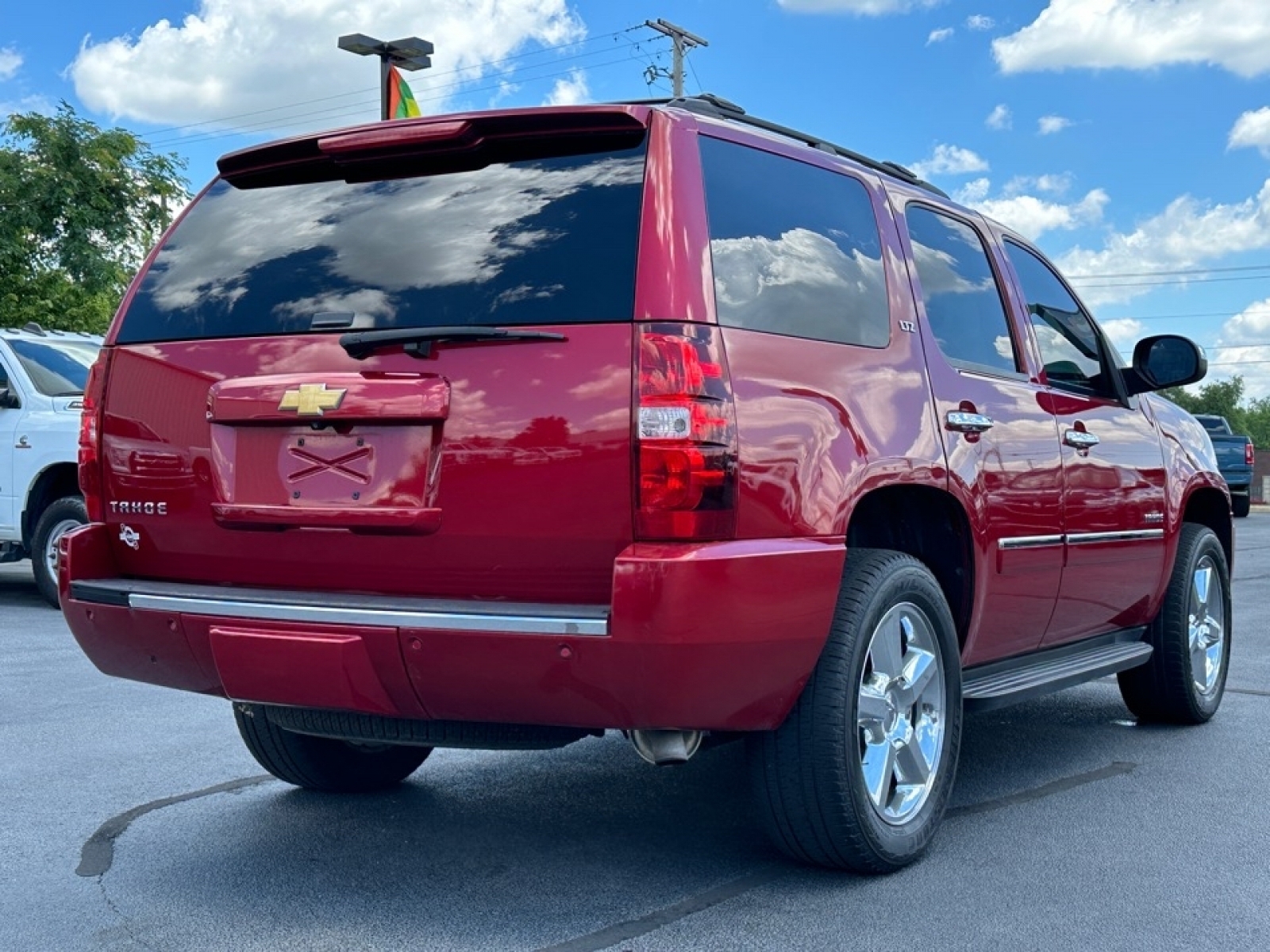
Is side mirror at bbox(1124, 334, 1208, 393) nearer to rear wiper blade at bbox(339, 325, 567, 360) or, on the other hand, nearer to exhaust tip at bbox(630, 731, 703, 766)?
exhaust tip at bbox(630, 731, 703, 766)

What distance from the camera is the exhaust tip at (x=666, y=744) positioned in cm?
354

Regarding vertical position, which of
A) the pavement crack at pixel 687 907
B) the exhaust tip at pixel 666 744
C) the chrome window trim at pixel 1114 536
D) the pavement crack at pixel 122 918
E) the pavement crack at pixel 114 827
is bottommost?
the pavement crack at pixel 687 907

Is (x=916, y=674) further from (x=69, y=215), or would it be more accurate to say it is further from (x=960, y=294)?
(x=69, y=215)

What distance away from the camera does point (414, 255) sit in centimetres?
368

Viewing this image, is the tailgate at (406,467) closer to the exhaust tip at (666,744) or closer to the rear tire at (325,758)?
the exhaust tip at (666,744)

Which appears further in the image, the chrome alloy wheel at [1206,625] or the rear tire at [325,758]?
the chrome alloy wheel at [1206,625]

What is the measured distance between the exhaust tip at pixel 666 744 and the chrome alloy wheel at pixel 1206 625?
3129mm

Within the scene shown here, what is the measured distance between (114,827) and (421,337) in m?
1.87

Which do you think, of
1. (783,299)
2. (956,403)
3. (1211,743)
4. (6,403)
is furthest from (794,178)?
(6,403)

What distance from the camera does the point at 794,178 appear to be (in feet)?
13.3

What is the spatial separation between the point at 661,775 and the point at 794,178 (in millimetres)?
2078

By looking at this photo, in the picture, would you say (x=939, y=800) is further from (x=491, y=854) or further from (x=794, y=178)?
(x=794, y=178)

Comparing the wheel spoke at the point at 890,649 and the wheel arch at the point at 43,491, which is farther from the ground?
the wheel arch at the point at 43,491

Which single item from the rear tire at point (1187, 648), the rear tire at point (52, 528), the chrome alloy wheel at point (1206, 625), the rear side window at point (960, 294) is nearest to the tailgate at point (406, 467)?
the rear side window at point (960, 294)
